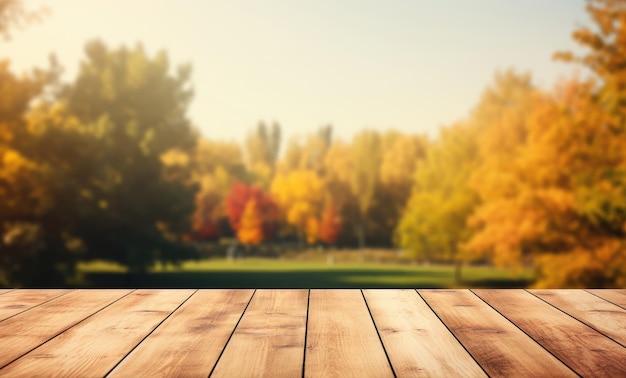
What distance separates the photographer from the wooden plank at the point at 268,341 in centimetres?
198

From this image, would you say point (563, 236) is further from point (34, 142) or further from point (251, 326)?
point (251, 326)

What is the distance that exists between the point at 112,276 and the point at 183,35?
35318 millimetres

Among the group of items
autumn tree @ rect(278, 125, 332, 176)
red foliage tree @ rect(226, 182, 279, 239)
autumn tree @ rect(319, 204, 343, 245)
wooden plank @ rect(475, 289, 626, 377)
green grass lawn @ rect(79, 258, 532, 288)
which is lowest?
green grass lawn @ rect(79, 258, 532, 288)

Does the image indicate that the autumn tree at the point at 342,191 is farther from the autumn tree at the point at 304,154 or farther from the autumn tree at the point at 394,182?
the autumn tree at the point at 304,154

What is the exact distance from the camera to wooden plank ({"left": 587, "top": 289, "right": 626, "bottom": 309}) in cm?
313

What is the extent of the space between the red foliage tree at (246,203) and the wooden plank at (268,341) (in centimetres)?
5067

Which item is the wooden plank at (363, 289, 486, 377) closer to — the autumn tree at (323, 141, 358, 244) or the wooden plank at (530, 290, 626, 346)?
the wooden plank at (530, 290, 626, 346)

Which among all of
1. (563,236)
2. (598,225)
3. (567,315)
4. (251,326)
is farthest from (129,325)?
(563,236)

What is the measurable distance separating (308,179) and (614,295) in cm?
5020

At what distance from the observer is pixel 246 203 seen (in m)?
53.9

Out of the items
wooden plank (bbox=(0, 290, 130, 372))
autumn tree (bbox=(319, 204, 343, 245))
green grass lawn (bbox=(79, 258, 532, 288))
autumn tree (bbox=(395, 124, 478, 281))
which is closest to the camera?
wooden plank (bbox=(0, 290, 130, 372))

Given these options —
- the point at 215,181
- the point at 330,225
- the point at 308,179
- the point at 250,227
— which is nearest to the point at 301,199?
the point at 308,179

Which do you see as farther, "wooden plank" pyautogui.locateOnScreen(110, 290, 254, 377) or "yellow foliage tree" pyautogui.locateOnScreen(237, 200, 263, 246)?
"yellow foliage tree" pyautogui.locateOnScreen(237, 200, 263, 246)

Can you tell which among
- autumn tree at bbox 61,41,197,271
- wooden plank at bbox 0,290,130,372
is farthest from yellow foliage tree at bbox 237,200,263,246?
wooden plank at bbox 0,290,130,372
